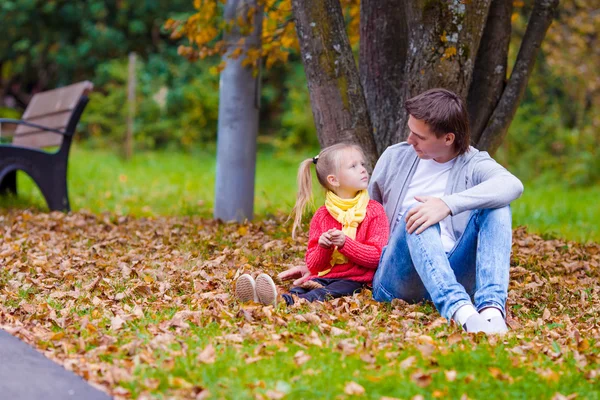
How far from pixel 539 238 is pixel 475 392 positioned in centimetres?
363

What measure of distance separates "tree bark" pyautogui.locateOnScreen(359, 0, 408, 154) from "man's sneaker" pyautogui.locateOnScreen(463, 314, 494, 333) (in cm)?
219

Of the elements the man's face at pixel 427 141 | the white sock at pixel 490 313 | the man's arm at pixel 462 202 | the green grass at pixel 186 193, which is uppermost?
the man's face at pixel 427 141

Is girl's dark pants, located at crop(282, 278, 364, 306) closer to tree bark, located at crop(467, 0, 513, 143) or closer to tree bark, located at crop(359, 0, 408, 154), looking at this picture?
tree bark, located at crop(359, 0, 408, 154)

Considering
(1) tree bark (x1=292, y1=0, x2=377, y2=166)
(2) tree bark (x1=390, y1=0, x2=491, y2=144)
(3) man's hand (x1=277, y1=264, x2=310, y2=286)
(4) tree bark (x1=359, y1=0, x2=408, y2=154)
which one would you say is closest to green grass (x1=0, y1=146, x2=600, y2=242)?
(4) tree bark (x1=359, y1=0, x2=408, y2=154)

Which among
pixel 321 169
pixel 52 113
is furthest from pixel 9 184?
pixel 321 169

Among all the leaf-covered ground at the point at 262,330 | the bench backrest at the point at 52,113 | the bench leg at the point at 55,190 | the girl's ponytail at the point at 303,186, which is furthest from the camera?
the bench backrest at the point at 52,113

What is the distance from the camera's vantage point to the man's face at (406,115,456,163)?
12.5ft

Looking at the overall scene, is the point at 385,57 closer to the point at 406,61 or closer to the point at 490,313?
the point at 406,61

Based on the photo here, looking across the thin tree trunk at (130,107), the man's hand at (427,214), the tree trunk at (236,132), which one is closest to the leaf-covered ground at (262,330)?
the man's hand at (427,214)

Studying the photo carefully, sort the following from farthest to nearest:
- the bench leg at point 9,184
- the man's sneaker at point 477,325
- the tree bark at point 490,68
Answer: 1. the bench leg at point 9,184
2. the tree bark at point 490,68
3. the man's sneaker at point 477,325

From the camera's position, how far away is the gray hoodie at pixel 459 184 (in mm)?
3606

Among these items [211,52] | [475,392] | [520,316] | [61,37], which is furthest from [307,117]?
[475,392]

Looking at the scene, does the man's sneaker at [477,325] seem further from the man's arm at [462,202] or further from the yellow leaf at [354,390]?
the yellow leaf at [354,390]

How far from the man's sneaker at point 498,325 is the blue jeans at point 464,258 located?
0.07 meters
